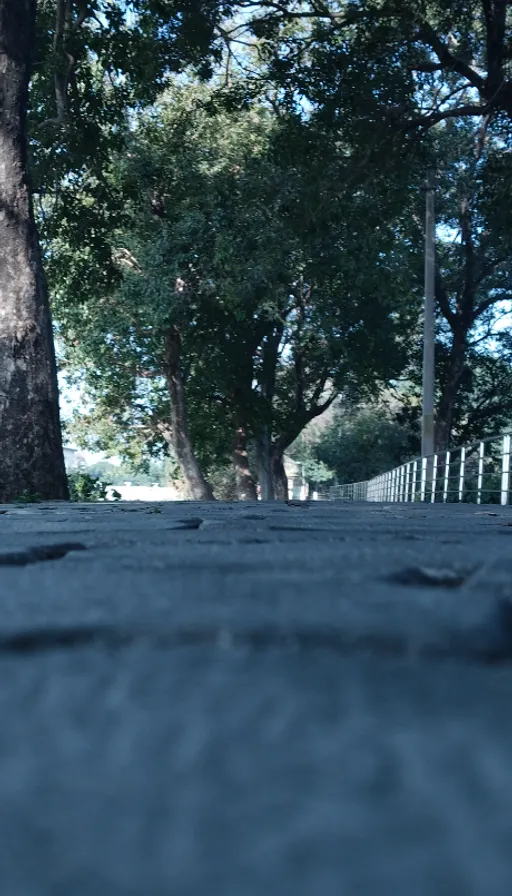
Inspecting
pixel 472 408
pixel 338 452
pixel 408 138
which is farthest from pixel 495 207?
pixel 338 452

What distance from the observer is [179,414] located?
2655cm

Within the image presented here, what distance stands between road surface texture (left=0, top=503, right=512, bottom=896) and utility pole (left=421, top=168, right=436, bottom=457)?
1923 cm

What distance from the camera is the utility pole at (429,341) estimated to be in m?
20.6

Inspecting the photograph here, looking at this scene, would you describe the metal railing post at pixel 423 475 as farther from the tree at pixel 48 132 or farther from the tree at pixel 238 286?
the tree at pixel 48 132

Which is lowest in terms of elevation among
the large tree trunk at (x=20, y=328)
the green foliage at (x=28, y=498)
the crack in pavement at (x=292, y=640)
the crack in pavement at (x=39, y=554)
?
the green foliage at (x=28, y=498)

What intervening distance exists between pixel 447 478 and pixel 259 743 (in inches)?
615

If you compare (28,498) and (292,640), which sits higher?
(292,640)

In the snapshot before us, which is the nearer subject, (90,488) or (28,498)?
(28,498)

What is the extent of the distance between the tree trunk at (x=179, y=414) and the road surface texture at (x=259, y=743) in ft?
82.4

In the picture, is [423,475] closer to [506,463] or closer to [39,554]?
[506,463]

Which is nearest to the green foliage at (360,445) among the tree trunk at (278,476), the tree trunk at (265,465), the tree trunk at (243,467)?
the tree trunk at (278,476)

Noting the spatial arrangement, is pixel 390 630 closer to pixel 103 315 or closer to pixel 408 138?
pixel 408 138

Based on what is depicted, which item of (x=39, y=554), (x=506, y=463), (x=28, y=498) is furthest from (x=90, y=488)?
(x=39, y=554)

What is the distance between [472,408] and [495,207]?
18702 millimetres
